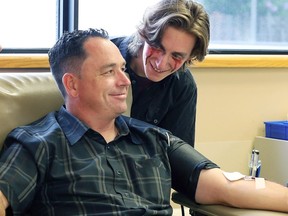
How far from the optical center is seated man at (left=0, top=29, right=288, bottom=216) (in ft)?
5.37

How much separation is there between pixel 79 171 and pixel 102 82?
12.0 inches

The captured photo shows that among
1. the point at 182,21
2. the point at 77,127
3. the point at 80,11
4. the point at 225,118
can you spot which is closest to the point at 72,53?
the point at 77,127

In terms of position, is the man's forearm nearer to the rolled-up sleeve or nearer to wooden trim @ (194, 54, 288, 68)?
the rolled-up sleeve

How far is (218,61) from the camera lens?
114 inches

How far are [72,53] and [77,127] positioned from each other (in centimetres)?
25

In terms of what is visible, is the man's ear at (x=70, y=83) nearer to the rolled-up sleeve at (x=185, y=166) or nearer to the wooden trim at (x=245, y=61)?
the rolled-up sleeve at (x=185, y=166)

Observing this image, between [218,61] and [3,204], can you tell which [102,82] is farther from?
[218,61]

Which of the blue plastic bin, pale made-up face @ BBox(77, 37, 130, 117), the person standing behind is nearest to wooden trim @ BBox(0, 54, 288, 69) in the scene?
the blue plastic bin

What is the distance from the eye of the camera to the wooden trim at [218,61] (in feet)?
7.83

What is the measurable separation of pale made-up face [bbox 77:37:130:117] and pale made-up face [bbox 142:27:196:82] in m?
0.17

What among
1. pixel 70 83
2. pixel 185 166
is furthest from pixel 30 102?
pixel 185 166

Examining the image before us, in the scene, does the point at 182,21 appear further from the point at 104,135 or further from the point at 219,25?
the point at 219,25

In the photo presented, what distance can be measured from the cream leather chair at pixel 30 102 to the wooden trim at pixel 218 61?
49 cm

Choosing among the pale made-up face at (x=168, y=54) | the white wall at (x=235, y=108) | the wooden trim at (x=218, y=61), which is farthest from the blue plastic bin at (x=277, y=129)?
the pale made-up face at (x=168, y=54)
